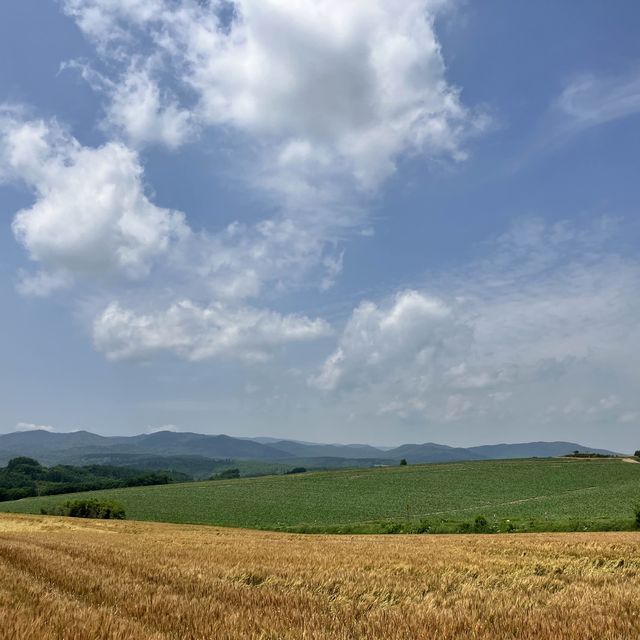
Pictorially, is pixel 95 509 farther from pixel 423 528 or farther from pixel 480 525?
pixel 480 525

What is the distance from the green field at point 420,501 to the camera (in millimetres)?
48812

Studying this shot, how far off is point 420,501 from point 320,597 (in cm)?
7091

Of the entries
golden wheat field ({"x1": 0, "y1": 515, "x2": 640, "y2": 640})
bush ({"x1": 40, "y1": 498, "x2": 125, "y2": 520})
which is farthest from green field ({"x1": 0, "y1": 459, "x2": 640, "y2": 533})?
golden wheat field ({"x1": 0, "y1": 515, "x2": 640, "y2": 640})

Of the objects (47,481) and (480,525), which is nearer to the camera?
(480,525)

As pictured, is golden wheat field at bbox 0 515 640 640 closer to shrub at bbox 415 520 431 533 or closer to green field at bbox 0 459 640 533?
shrub at bbox 415 520 431 533

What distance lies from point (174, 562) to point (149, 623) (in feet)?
23.1

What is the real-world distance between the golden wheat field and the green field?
31.6 m

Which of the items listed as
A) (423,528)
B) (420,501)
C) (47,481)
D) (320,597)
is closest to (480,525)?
(423,528)

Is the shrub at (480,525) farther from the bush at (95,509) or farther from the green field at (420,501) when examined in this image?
the bush at (95,509)

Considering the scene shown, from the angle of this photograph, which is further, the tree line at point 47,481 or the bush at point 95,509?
the tree line at point 47,481

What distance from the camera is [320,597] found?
8430 millimetres

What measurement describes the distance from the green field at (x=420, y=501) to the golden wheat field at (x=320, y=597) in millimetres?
31556

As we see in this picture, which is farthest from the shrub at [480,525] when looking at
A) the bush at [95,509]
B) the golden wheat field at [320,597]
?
the bush at [95,509]

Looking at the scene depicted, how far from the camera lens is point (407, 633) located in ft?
18.9
